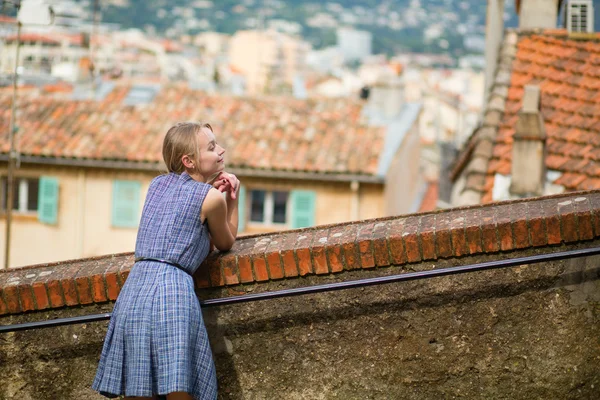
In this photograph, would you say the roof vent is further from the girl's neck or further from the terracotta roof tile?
the girl's neck

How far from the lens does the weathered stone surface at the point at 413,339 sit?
15.2 ft

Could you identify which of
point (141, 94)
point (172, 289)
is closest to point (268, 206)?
point (141, 94)

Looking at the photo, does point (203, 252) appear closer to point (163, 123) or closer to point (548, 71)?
point (548, 71)

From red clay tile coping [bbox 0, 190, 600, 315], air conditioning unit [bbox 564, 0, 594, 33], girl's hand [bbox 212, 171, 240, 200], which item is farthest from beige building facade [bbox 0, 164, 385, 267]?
girl's hand [bbox 212, 171, 240, 200]

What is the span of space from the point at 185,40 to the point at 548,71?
14165cm

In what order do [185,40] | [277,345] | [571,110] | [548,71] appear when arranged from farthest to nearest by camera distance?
1. [185,40]
2. [548,71]
3. [571,110]
4. [277,345]

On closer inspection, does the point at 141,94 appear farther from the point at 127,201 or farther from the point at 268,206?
the point at 268,206

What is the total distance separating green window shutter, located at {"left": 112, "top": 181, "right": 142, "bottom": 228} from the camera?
81.6 feet

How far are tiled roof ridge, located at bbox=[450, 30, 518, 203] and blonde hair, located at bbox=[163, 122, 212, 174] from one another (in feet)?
23.6

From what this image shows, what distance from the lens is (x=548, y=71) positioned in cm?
1332

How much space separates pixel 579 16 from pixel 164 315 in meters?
12.2

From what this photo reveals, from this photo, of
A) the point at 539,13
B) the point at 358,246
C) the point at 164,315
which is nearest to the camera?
the point at 164,315

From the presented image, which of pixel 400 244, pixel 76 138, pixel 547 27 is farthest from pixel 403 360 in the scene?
pixel 76 138

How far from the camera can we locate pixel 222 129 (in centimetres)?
2534
